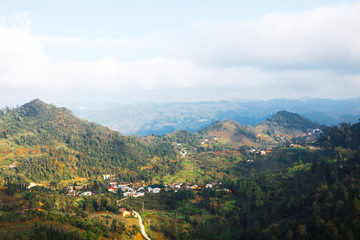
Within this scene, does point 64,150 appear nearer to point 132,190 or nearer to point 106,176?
point 106,176

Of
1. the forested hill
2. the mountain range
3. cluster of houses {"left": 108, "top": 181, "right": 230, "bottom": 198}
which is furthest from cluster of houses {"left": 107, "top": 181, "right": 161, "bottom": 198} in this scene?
the forested hill

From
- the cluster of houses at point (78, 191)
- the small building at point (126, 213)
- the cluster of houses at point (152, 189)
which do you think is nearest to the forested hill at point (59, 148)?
the cluster of houses at point (78, 191)

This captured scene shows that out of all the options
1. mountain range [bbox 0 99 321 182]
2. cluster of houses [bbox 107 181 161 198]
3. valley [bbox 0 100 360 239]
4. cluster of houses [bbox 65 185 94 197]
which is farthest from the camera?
mountain range [bbox 0 99 321 182]

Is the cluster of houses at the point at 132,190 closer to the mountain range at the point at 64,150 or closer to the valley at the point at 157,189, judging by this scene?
the valley at the point at 157,189

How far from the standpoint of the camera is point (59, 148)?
458ft

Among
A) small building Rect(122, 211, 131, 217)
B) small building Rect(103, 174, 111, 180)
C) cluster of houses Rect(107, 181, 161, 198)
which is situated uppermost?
small building Rect(122, 211, 131, 217)

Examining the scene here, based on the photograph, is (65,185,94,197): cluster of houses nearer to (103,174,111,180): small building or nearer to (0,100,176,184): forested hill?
(0,100,176,184): forested hill

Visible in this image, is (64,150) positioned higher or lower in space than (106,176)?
higher

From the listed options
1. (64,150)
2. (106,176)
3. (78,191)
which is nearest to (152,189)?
(78,191)

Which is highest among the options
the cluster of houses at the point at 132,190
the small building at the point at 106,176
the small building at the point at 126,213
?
the small building at the point at 126,213

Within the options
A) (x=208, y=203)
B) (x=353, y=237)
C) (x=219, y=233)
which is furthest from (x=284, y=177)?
(x=353, y=237)

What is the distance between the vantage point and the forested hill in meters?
118

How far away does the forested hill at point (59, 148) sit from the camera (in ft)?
387

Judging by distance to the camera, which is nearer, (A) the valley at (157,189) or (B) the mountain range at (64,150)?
(A) the valley at (157,189)
